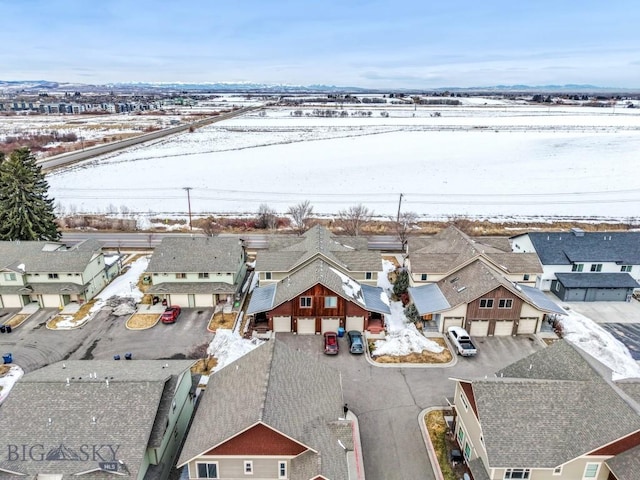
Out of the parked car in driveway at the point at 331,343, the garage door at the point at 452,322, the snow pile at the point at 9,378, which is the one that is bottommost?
the snow pile at the point at 9,378

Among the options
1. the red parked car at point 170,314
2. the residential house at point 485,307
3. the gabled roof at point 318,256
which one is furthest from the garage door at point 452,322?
the red parked car at point 170,314

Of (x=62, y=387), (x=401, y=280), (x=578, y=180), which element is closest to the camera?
(x=62, y=387)

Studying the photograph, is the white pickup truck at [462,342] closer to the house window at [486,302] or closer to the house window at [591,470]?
the house window at [486,302]

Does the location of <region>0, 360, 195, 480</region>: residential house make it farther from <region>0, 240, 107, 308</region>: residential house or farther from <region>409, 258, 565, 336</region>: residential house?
<region>409, 258, 565, 336</region>: residential house

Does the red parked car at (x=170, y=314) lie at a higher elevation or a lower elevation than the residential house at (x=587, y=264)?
lower

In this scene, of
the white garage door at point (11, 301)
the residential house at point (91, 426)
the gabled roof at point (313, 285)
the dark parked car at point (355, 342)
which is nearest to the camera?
the residential house at point (91, 426)

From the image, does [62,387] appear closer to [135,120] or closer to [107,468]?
[107,468]

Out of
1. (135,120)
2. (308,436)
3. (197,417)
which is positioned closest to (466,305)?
(308,436)
